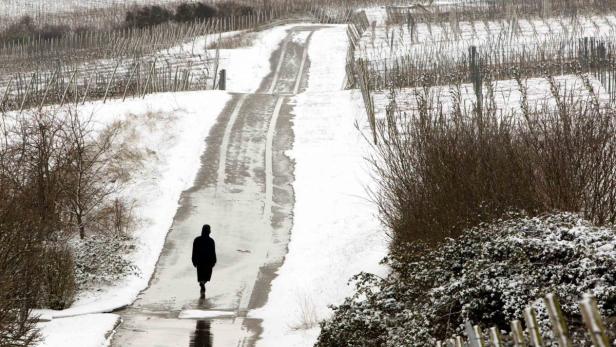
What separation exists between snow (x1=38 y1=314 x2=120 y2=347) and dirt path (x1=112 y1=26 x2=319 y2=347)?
0.25m

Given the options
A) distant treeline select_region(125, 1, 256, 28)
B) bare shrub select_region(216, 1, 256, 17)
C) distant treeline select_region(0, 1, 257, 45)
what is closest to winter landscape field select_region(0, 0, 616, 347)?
distant treeline select_region(0, 1, 257, 45)

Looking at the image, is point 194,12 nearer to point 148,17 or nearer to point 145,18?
point 148,17

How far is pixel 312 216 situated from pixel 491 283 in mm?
13755

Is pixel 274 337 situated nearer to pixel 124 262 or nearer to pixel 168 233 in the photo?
pixel 124 262

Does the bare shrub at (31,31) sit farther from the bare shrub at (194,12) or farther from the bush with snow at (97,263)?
the bush with snow at (97,263)

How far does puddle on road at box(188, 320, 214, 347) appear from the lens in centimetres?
1549

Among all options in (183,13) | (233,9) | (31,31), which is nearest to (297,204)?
(31,31)

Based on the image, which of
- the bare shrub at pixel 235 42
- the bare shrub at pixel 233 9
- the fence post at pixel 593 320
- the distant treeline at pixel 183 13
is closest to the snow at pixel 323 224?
the fence post at pixel 593 320

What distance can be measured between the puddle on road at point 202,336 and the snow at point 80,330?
1422mm

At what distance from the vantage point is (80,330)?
16281 mm

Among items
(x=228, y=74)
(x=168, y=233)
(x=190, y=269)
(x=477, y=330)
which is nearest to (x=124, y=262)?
(x=190, y=269)

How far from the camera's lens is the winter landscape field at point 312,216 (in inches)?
457

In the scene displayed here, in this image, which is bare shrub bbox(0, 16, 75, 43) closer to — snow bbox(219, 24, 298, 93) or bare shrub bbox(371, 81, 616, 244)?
snow bbox(219, 24, 298, 93)

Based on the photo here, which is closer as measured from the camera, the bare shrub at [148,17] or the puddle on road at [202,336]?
the puddle on road at [202,336]
